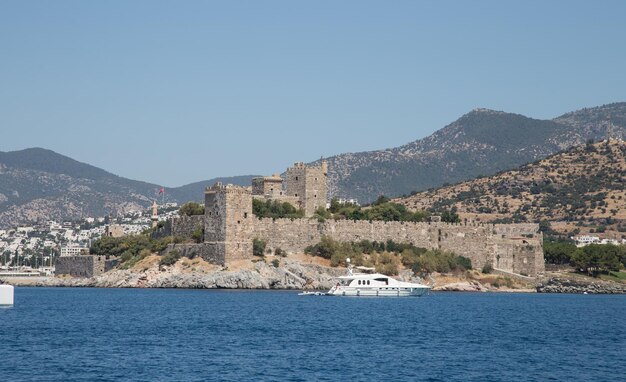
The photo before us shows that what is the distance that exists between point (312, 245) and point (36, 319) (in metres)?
26.8

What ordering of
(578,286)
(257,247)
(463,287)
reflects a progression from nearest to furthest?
(257,247), (463,287), (578,286)

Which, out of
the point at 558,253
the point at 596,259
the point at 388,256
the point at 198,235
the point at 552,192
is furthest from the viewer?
the point at 552,192

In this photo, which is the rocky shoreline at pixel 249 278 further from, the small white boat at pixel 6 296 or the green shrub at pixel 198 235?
the small white boat at pixel 6 296

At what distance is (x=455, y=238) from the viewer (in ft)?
239

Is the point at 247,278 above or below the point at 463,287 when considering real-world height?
above

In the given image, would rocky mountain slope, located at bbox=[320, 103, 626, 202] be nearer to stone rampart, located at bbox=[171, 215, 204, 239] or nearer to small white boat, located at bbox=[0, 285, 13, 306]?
stone rampart, located at bbox=[171, 215, 204, 239]

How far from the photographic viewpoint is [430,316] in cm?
4606

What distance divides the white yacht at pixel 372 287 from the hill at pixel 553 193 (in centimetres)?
4026

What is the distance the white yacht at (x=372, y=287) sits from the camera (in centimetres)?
5894

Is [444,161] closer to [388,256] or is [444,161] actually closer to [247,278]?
[388,256]

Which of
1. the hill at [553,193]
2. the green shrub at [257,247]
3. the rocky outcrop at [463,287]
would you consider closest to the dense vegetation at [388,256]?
the rocky outcrop at [463,287]

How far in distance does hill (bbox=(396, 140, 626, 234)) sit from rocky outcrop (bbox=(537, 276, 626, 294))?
87.0ft

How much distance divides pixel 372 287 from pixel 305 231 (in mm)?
8534

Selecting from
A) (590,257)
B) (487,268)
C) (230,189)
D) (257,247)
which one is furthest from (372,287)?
(590,257)
